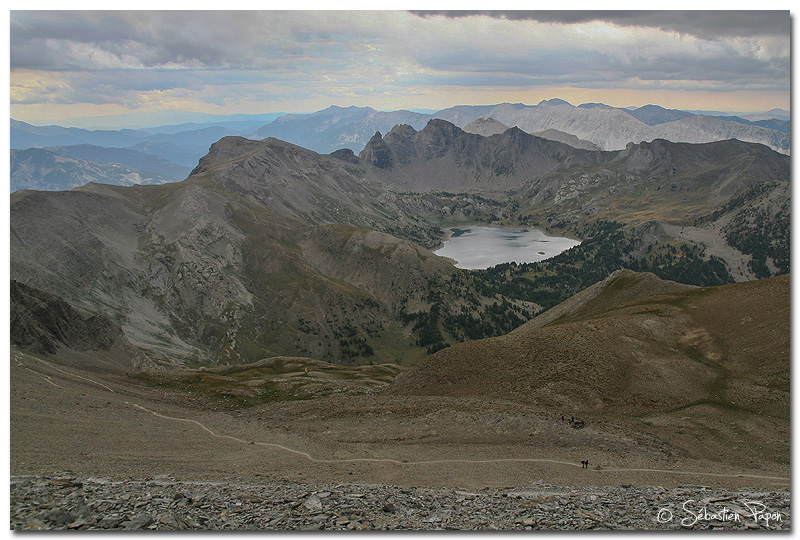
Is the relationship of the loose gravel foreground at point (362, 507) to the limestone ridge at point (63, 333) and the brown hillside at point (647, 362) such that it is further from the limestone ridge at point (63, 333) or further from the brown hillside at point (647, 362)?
the limestone ridge at point (63, 333)

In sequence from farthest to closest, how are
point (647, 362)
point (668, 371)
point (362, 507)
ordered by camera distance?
point (647, 362)
point (668, 371)
point (362, 507)

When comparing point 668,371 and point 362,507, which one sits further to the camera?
point 668,371

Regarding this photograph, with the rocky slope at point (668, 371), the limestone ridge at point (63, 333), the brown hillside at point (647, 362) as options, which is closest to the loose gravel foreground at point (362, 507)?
the rocky slope at point (668, 371)

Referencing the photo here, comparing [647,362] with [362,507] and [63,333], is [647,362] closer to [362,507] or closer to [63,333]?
[362,507]

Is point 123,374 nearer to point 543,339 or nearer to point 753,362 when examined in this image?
point 543,339

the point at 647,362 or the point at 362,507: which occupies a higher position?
the point at 362,507

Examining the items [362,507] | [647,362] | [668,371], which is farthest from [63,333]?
[668,371]

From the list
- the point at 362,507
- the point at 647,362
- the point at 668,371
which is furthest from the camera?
→ the point at 647,362

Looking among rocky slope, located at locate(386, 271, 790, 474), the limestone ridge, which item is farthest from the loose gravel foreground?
the limestone ridge
